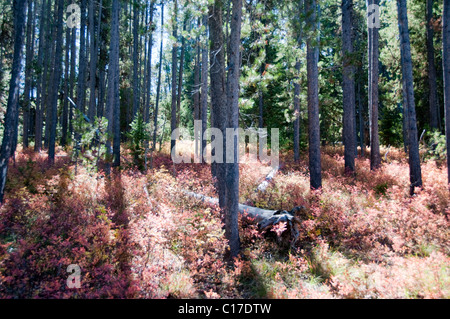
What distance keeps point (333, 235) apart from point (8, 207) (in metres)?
7.79

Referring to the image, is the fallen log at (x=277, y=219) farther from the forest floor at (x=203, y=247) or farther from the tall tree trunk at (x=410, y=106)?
the tall tree trunk at (x=410, y=106)

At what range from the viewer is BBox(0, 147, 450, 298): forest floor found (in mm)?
4070

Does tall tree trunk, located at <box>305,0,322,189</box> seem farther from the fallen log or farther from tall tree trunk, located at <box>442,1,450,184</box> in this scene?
tall tree trunk, located at <box>442,1,450,184</box>

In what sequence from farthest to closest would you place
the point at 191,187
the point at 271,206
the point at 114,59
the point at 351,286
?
the point at 114,59 < the point at 191,187 < the point at 271,206 < the point at 351,286

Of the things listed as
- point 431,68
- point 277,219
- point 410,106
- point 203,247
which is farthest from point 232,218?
point 431,68

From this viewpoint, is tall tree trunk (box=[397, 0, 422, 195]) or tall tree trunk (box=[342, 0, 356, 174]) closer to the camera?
tall tree trunk (box=[397, 0, 422, 195])

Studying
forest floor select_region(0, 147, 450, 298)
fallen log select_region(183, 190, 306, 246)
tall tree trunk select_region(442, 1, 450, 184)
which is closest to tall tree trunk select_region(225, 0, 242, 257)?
forest floor select_region(0, 147, 450, 298)

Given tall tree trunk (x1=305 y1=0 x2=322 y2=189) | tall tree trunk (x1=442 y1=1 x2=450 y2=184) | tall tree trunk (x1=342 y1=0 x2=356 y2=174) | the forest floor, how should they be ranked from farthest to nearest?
1. tall tree trunk (x1=342 y1=0 x2=356 y2=174)
2. tall tree trunk (x1=305 y1=0 x2=322 y2=189)
3. tall tree trunk (x1=442 y1=1 x2=450 y2=184)
4. the forest floor

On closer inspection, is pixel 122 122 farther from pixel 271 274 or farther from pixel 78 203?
pixel 271 274

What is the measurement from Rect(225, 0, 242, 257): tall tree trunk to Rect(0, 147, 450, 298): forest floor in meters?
0.31

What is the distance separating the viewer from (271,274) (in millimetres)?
4965

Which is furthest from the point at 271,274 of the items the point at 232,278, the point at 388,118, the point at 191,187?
the point at 388,118

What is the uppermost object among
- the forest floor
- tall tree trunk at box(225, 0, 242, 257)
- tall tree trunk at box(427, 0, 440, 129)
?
tall tree trunk at box(427, 0, 440, 129)

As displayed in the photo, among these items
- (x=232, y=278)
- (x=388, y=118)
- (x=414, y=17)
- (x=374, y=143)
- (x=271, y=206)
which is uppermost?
(x=414, y=17)
